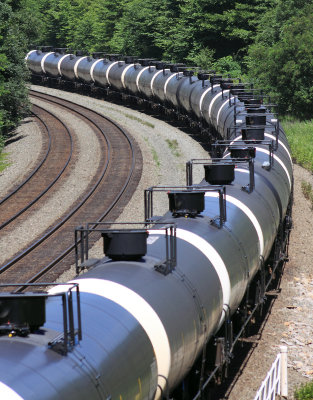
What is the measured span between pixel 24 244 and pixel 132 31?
62.7m

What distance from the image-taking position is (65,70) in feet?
228

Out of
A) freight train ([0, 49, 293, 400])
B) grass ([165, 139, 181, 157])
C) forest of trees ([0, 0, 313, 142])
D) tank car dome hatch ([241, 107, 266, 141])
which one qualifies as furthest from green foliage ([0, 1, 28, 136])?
freight train ([0, 49, 293, 400])

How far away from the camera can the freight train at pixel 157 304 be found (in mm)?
7781

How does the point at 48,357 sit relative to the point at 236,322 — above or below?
above

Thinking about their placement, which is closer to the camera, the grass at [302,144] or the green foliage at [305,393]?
the green foliage at [305,393]

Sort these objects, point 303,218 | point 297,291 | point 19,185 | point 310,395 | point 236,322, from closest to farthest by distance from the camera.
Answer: point 310,395 → point 236,322 → point 297,291 → point 303,218 → point 19,185

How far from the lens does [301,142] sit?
41.8 m

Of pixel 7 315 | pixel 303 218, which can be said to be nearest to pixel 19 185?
pixel 303 218

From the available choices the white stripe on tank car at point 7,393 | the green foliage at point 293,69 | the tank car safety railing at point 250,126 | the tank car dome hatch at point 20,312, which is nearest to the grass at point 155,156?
the tank car safety railing at point 250,126

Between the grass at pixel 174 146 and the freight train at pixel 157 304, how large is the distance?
20.6 metres

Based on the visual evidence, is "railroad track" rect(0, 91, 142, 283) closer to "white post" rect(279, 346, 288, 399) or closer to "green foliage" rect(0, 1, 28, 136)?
"green foliage" rect(0, 1, 28, 136)

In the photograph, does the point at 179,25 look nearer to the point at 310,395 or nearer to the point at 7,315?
the point at 310,395

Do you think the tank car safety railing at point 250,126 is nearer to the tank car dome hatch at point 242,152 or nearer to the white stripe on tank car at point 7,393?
the tank car dome hatch at point 242,152

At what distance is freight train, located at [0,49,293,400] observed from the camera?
7.78 m
